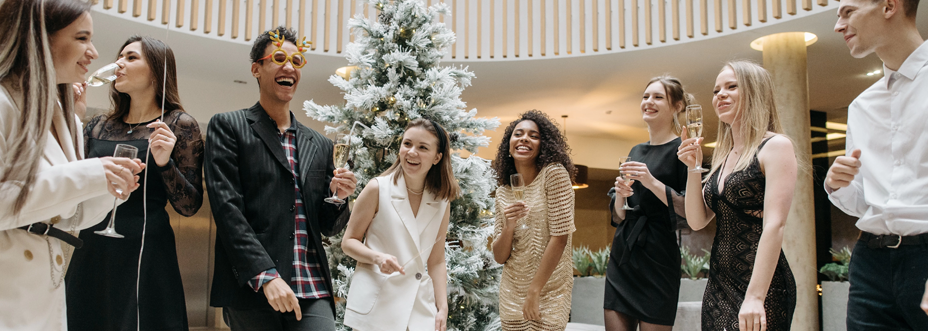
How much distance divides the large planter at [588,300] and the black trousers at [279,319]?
594 cm

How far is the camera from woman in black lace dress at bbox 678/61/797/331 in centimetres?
203

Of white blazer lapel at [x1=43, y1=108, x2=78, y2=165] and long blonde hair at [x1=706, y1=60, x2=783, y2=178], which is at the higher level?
long blonde hair at [x1=706, y1=60, x2=783, y2=178]

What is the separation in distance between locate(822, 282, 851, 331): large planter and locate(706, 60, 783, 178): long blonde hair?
5.43 metres

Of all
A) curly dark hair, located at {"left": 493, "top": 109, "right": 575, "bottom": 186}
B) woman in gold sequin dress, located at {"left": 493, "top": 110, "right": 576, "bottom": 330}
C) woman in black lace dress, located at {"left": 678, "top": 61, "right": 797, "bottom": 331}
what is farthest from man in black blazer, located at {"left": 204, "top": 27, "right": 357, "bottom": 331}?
woman in black lace dress, located at {"left": 678, "top": 61, "right": 797, "bottom": 331}

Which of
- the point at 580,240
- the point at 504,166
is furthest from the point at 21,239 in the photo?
the point at 580,240

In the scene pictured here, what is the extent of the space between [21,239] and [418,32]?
12.0 feet

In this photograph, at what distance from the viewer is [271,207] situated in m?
2.19

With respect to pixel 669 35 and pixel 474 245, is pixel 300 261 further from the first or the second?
pixel 669 35

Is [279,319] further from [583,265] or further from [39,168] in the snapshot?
[583,265]

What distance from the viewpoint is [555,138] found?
3.16 metres

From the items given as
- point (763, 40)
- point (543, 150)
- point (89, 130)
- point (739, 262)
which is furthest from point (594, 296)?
point (89, 130)

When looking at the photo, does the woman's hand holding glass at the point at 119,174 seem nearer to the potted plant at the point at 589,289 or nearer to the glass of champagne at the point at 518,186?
the glass of champagne at the point at 518,186

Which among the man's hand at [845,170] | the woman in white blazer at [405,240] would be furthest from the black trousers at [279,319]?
the man's hand at [845,170]

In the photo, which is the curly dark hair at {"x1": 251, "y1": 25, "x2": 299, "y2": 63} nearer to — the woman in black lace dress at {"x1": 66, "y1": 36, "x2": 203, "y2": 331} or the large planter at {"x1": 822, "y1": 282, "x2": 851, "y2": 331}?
the woman in black lace dress at {"x1": 66, "y1": 36, "x2": 203, "y2": 331}
